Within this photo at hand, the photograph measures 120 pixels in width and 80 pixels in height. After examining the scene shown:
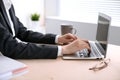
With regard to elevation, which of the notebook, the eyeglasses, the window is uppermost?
the window

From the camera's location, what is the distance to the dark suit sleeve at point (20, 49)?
1172mm

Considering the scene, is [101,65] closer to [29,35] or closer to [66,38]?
[66,38]

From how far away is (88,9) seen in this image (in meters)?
2.70

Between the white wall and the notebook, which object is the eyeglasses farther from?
the white wall

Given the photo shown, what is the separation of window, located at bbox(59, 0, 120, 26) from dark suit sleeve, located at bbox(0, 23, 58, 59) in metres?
1.43

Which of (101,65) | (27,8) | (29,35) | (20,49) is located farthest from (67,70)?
(27,8)

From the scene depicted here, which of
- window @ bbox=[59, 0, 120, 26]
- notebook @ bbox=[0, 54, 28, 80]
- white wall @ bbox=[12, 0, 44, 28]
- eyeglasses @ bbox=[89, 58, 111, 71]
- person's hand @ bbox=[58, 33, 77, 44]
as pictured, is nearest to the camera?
notebook @ bbox=[0, 54, 28, 80]

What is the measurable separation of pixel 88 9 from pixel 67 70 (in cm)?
178

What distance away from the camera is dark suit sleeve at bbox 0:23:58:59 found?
3.84ft

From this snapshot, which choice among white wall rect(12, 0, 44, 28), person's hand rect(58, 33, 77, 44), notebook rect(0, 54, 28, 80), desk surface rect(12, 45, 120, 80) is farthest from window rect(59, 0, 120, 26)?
notebook rect(0, 54, 28, 80)

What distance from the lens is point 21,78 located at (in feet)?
3.14

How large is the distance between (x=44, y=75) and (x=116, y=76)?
38cm

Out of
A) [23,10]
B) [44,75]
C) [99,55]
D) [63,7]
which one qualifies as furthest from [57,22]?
[44,75]

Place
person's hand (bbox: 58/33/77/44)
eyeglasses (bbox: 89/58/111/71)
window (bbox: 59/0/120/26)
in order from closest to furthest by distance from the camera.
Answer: eyeglasses (bbox: 89/58/111/71), person's hand (bbox: 58/33/77/44), window (bbox: 59/0/120/26)
